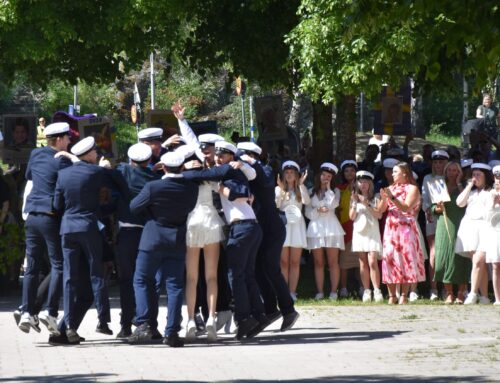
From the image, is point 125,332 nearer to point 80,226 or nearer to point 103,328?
point 103,328

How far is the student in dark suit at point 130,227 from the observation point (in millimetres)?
15141

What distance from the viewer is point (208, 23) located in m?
24.6

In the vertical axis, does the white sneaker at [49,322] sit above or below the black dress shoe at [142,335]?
above

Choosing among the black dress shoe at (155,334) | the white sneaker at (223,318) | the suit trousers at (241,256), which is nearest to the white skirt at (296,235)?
the white sneaker at (223,318)

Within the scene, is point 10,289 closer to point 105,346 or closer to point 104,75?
point 104,75

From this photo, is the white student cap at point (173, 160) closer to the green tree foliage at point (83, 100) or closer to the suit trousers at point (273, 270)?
the suit trousers at point (273, 270)

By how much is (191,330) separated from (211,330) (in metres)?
0.20

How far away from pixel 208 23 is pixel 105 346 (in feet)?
34.8

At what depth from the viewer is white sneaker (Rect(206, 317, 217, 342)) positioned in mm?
15266

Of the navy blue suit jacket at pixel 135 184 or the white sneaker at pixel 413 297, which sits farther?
the white sneaker at pixel 413 297

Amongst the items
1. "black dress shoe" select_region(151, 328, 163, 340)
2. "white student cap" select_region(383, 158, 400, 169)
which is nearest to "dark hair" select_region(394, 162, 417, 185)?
"white student cap" select_region(383, 158, 400, 169)

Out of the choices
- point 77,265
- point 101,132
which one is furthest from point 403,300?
point 101,132

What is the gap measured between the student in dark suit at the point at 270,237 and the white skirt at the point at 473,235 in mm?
4224

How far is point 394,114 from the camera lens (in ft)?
86.6
